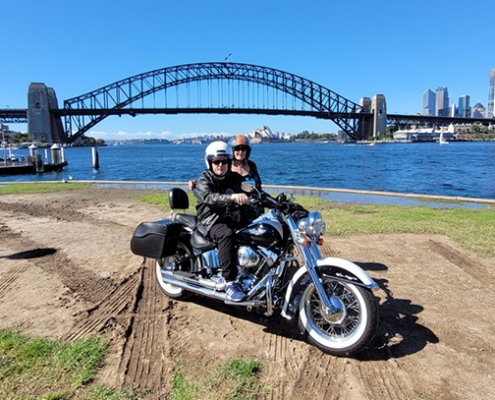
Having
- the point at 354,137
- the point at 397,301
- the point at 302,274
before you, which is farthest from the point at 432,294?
the point at 354,137

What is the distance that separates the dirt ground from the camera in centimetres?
→ 238

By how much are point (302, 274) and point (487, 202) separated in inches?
360

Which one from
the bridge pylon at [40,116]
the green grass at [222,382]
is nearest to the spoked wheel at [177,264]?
the green grass at [222,382]

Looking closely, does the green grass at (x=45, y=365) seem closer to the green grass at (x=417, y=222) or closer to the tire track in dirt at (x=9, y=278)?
the tire track in dirt at (x=9, y=278)

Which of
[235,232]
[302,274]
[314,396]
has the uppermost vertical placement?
[235,232]

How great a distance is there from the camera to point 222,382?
7.72 feet

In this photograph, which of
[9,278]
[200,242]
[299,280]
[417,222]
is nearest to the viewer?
[299,280]

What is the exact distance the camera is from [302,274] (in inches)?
107

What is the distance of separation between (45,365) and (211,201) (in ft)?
5.16

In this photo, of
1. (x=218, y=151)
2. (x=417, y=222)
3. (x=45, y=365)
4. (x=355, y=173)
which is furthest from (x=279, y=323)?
(x=355, y=173)

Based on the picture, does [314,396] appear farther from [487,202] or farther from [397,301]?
[487,202]

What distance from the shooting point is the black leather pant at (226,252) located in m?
2.96

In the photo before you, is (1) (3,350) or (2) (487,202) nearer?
(1) (3,350)

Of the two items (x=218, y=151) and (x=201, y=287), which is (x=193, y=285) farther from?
(x=218, y=151)
